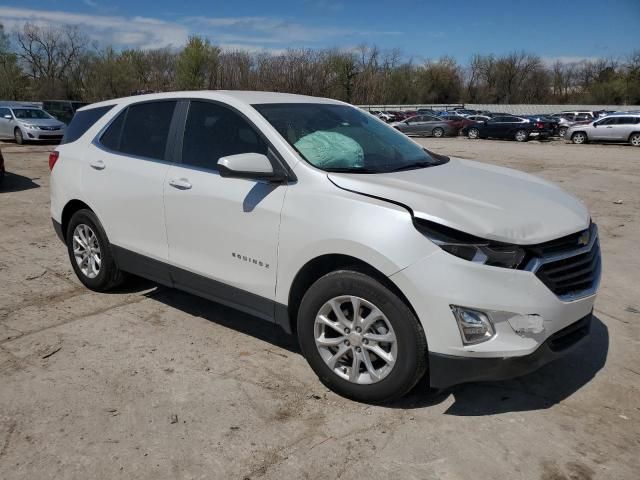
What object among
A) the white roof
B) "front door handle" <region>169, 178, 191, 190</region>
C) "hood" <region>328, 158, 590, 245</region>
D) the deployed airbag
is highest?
the white roof

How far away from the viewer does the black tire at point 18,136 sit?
20.2 meters

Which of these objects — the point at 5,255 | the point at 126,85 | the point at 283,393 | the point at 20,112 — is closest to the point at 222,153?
the point at 283,393

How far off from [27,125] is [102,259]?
18.2 meters

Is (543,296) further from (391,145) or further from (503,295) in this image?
(391,145)

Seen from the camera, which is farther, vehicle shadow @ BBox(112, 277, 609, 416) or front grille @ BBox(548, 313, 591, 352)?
vehicle shadow @ BBox(112, 277, 609, 416)

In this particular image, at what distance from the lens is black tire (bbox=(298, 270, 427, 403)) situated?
9.30 ft

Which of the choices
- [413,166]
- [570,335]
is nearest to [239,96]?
[413,166]

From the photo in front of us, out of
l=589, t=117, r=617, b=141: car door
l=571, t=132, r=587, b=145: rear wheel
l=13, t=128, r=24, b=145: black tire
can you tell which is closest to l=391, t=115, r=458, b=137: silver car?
l=571, t=132, r=587, b=145: rear wheel

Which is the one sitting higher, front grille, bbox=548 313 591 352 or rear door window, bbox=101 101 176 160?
rear door window, bbox=101 101 176 160

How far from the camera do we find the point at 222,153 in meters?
3.73

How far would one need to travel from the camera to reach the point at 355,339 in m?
3.06

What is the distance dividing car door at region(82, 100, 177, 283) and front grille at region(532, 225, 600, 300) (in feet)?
8.65

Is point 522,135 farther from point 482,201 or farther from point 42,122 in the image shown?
point 482,201

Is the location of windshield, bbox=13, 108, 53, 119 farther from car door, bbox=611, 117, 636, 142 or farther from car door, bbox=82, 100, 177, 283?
car door, bbox=611, 117, 636, 142
